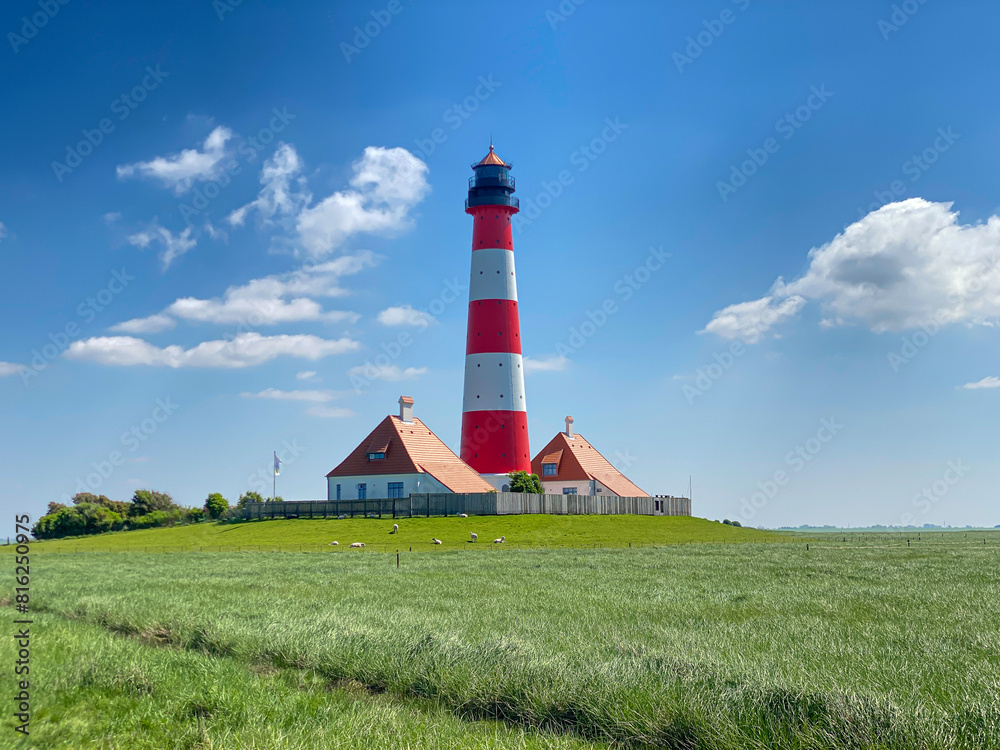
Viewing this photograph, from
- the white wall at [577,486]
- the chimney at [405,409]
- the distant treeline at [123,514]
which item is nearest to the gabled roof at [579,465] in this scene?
the white wall at [577,486]

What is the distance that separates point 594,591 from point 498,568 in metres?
8.88

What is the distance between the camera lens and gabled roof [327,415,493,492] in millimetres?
62844

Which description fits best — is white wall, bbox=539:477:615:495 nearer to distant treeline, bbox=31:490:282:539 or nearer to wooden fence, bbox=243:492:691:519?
wooden fence, bbox=243:492:691:519

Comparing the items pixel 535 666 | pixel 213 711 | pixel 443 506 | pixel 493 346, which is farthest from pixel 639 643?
pixel 493 346

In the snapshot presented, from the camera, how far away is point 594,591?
17.8 metres

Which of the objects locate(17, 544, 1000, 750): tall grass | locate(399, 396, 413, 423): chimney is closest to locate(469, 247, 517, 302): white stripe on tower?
locate(399, 396, 413, 423): chimney

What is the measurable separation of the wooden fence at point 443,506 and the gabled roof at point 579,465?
6260mm

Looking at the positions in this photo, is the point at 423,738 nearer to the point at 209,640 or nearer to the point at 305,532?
the point at 209,640

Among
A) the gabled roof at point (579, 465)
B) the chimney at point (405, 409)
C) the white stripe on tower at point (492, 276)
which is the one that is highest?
the white stripe on tower at point (492, 276)

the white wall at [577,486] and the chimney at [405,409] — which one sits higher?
the chimney at [405,409]

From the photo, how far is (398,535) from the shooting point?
161 feet

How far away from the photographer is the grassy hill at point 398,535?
152 feet

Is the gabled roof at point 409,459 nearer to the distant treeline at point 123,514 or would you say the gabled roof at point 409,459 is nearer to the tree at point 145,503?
the distant treeline at point 123,514

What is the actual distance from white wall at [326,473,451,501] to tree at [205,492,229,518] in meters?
8.77
